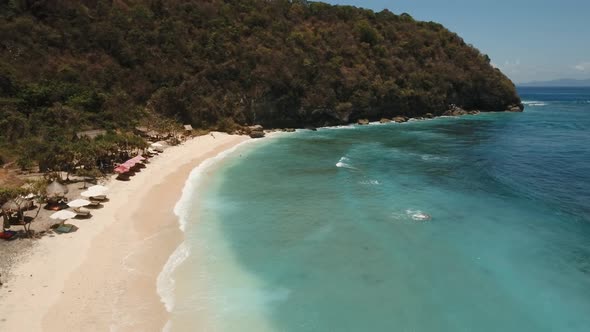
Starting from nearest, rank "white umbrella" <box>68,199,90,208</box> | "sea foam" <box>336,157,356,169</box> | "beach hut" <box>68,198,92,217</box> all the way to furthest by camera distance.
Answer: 1. "white umbrella" <box>68,199,90,208</box>
2. "beach hut" <box>68,198,92,217</box>
3. "sea foam" <box>336,157,356,169</box>

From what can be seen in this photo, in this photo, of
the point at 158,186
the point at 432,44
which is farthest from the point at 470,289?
the point at 432,44

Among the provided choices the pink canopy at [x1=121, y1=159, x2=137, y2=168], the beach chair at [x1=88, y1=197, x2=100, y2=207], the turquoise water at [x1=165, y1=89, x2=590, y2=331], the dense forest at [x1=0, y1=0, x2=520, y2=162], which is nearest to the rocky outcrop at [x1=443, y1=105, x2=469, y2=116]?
the dense forest at [x1=0, y1=0, x2=520, y2=162]

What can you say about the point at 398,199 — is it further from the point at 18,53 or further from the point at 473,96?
the point at 473,96

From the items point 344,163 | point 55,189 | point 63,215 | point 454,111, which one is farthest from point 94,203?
point 454,111

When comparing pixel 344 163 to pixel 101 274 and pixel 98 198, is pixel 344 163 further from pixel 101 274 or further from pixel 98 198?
pixel 101 274

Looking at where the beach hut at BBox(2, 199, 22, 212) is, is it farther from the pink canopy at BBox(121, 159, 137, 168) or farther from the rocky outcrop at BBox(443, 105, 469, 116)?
the rocky outcrop at BBox(443, 105, 469, 116)

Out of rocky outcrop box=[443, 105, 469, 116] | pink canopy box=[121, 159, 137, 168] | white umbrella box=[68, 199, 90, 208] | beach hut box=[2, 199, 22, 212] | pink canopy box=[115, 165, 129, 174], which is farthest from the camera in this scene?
rocky outcrop box=[443, 105, 469, 116]
